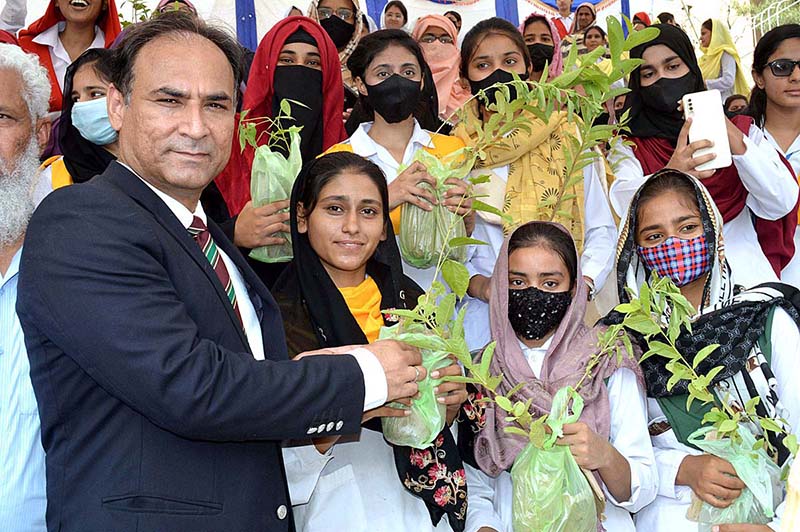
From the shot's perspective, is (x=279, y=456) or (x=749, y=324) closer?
(x=279, y=456)

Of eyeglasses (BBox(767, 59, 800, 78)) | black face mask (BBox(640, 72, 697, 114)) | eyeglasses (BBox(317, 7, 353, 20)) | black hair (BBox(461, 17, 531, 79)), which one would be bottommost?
black face mask (BBox(640, 72, 697, 114))

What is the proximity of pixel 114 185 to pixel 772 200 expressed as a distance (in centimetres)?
292

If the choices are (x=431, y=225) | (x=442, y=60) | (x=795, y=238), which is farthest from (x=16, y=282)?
(x=442, y=60)

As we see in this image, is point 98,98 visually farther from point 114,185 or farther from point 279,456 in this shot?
point 279,456

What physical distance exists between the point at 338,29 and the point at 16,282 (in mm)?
4044

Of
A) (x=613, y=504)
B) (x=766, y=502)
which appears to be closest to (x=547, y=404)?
(x=613, y=504)

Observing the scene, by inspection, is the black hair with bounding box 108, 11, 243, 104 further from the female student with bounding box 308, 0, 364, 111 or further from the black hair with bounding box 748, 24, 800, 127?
the female student with bounding box 308, 0, 364, 111

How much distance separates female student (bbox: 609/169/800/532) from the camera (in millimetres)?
2693

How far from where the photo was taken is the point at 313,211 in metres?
2.90

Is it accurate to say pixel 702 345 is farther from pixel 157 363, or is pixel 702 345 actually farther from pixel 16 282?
pixel 16 282

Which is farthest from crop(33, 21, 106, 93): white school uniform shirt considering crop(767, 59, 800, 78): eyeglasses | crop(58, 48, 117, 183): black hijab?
crop(767, 59, 800, 78): eyeglasses

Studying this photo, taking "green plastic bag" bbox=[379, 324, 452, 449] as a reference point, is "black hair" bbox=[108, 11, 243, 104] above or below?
above

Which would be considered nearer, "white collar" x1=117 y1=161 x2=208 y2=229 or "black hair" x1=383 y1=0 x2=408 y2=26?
"white collar" x1=117 y1=161 x2=208 y2=229

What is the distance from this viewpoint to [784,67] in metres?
4.02
